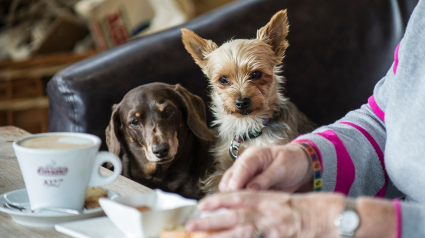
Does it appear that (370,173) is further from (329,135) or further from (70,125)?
(70,125)

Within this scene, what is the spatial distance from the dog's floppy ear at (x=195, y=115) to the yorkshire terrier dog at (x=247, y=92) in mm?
32

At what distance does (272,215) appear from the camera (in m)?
0.55

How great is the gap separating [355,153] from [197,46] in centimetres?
48

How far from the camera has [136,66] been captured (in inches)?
47.2

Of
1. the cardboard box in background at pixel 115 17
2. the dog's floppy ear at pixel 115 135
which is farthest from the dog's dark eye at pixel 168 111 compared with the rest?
the cardboard box in background at pixel 115 17

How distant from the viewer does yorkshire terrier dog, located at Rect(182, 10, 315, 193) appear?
38.3 inches

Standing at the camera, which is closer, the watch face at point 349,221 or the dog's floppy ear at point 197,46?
the watch face at point 349,221

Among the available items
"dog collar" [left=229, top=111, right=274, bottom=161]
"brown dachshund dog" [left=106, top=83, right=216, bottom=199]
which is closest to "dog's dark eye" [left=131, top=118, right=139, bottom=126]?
"brown dachshund dog" [left=106, top=83, right=216, bottom=199]

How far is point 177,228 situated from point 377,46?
0.98m

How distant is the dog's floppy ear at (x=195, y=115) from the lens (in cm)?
99

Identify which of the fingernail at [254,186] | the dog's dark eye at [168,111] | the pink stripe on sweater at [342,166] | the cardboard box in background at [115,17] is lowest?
the pink stripe on sweater at [342,166]

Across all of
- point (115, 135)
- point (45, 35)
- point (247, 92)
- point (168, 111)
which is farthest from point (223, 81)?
point (45, 35)

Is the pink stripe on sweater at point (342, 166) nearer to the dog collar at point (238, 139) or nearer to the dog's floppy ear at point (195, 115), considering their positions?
the dog collar at point (238, 139)

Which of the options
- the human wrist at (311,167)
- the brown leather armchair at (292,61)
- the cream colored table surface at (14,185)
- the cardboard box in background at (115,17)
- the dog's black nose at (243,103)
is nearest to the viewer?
the cream colored table surface at (14,185)
